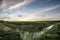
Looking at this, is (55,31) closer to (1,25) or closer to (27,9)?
(27,9)

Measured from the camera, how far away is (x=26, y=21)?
2588 millimetres

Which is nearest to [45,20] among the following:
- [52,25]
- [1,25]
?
[52,25]

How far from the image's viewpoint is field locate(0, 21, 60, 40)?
8.29 feet

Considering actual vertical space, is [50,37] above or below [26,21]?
below

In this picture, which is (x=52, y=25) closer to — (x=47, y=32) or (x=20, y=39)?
(x=47, y=32)

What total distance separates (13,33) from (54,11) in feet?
2.56

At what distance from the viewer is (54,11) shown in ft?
8.57

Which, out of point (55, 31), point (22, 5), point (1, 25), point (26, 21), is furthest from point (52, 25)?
point (1, 25)

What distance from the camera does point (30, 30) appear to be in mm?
2578

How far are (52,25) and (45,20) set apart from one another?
0.14m

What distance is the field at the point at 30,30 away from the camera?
2525mm

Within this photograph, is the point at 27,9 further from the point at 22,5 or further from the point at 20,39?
the point at 20,39

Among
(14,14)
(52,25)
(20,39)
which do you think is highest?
(14,14)

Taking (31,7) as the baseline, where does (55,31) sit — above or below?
below
